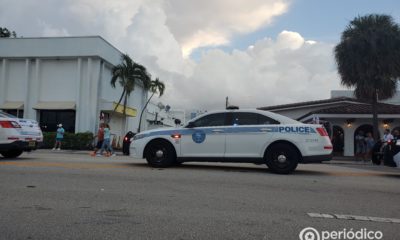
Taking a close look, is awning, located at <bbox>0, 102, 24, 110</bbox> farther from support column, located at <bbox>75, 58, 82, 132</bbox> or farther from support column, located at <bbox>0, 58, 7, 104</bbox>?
support column, located at <bbox>75, 58, 82, 132</bbox>

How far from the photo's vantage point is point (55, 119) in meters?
30.4

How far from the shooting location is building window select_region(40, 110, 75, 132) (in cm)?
3023

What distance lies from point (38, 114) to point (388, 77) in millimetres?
24239

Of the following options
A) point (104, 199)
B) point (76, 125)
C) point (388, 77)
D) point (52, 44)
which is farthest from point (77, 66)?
point (104, 199)

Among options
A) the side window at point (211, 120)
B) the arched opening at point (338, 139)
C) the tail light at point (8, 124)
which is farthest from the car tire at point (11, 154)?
the arched opening at point (338, 139)

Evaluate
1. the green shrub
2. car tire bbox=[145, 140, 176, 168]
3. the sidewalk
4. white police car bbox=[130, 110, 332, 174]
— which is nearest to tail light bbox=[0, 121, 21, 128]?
white police car bbox=[130, 110, 332, 174]

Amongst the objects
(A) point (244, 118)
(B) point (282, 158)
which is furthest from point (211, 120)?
(B) point (282, 158)

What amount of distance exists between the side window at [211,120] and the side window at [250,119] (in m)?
0.34

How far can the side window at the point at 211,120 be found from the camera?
1057 cm

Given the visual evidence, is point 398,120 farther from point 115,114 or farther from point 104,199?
point 104,199

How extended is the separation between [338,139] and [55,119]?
813 inches

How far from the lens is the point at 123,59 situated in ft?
101

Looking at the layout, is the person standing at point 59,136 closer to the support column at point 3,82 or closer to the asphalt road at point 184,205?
the support column at point 3,82

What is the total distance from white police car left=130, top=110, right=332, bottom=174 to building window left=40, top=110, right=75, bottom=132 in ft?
67.9
